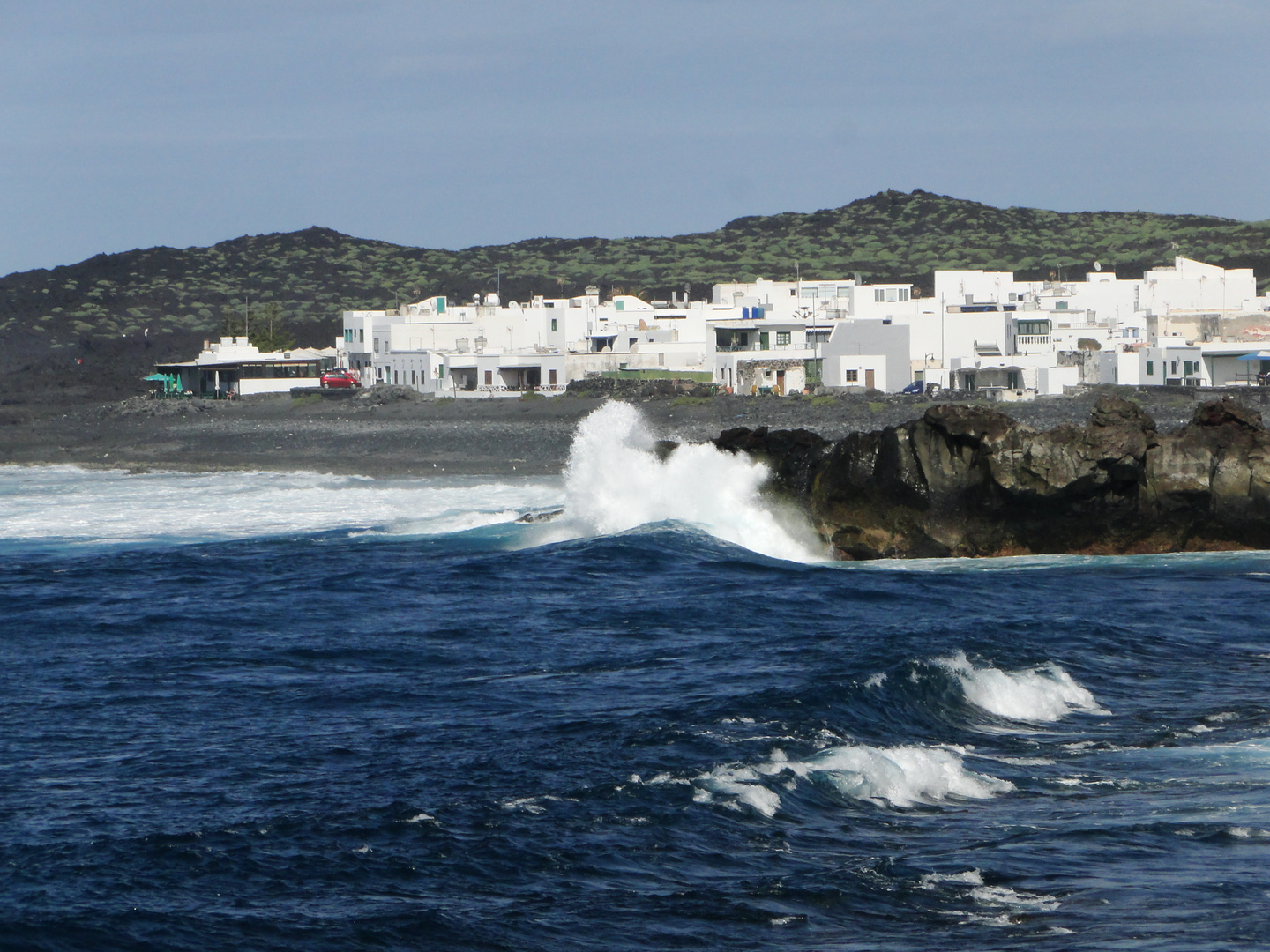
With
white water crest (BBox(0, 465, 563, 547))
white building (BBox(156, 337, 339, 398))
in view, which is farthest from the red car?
white water crest (BBox(0, 465, 563, 547))

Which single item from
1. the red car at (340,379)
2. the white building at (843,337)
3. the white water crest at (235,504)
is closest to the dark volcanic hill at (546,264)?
the red car at (340,379)

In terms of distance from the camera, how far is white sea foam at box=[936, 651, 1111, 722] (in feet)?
56.1

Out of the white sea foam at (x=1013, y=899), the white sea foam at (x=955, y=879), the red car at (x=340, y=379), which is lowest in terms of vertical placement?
the white sea foam at (x=1013, y=899)

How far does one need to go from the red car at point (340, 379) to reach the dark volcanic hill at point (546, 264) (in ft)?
90.7

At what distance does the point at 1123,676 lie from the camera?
18.7 m

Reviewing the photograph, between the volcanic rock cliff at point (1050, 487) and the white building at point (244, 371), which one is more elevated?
the white building at point (244, 371)

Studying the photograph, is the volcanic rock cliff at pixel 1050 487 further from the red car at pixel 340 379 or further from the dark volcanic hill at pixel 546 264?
the dark volcanic hill at pixel 546 264

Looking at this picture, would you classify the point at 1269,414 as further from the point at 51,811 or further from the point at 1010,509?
the point at 51,811

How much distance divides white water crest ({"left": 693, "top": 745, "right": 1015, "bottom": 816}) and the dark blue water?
0.05 meters

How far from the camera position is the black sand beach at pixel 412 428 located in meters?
56.7

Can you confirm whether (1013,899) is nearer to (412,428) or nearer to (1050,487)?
(1050,487)

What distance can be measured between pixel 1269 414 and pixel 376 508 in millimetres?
34397

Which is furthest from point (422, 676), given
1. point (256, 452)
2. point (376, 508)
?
point (256, 452)

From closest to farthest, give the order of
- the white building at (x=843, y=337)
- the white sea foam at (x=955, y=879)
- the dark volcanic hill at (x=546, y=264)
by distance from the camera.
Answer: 1. the white sea foam at (x=955, y=879)
2. the white building at (x=843, y=337)
3. the dark volcanic hill at (x=546, y=264)
